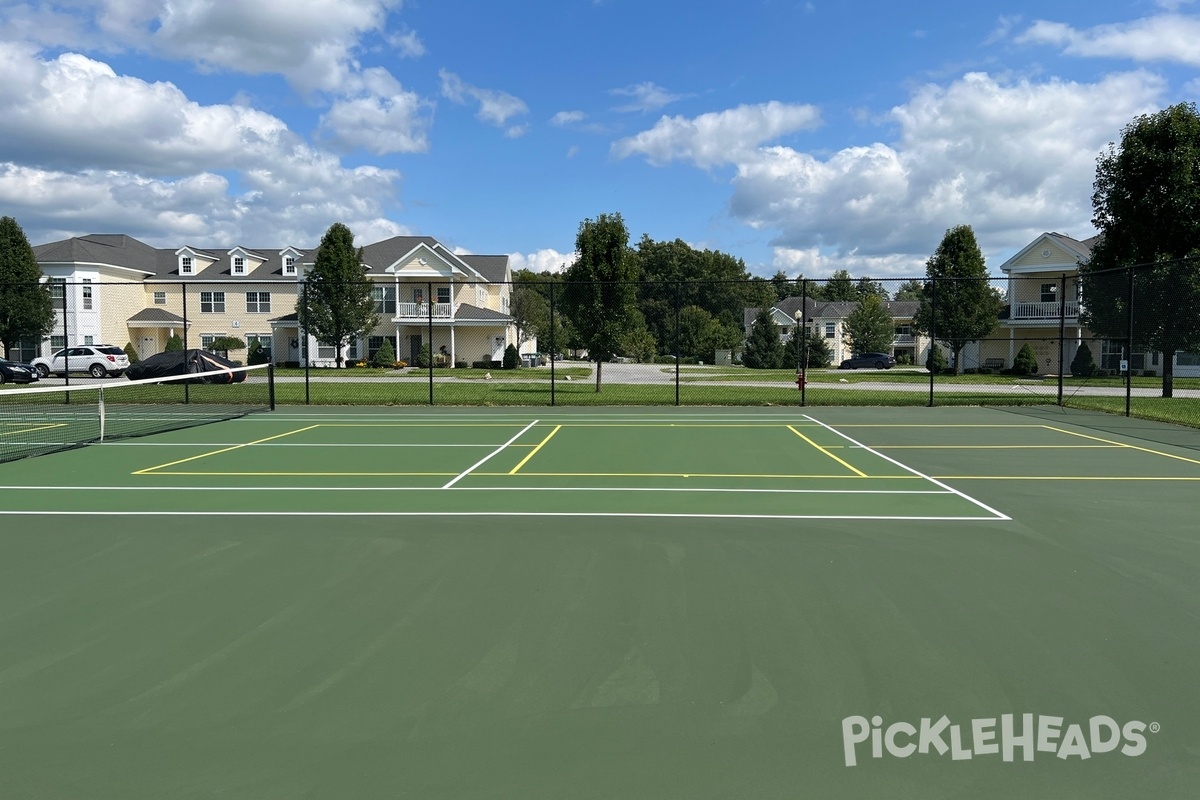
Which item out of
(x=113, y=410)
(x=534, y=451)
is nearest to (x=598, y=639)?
(x=534, y=451)

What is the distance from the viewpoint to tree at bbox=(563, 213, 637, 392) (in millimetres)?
25250

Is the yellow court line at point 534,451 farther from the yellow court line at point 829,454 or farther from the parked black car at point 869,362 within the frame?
the parked black car at point 869,362

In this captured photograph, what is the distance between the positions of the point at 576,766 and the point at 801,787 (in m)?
0.93

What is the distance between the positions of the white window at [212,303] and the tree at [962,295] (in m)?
40.3

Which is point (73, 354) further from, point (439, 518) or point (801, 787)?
point (801, 787)

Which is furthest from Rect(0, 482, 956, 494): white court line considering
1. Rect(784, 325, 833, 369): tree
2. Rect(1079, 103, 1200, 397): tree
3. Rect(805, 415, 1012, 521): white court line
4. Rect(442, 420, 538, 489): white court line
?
Rect(784, 325, 833, 369): tree

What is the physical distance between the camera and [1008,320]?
45969 mm

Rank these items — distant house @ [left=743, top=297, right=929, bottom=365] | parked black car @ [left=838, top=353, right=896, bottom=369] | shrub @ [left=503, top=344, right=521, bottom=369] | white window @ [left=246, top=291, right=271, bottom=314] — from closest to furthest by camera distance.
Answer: shrub @ [left=503, top=344, right=521, bottom=369] → white window @ [left=246, top=291, right=271, bottom=314] → parked black car @ [left=838, top=353, right=896, bottom=369] → distant house @ [left=743, top=297, right=929, bottom=365]

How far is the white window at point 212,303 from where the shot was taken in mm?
50031

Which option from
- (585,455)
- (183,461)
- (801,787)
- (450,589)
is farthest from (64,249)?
(801,787)

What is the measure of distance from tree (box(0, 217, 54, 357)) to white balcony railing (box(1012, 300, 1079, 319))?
156ft

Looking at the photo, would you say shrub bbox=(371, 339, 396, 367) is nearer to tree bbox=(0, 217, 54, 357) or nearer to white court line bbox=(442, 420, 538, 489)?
tree bbox=(0, 217, 54, 357)

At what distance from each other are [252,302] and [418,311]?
34.1 feet

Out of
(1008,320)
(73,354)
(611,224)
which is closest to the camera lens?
(611,224)
